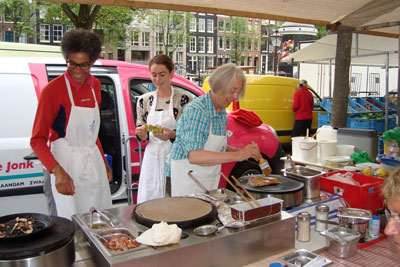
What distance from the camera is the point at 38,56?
390cm

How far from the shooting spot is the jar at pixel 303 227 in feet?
6.82

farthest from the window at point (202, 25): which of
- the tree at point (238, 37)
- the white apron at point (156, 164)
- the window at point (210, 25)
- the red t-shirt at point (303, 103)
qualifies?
the white apron at point (156, 164)

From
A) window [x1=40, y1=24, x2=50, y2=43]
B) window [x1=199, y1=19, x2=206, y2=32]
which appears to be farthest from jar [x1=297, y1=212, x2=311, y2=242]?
window [x1=199, y1=19, x2=206, y2=32]

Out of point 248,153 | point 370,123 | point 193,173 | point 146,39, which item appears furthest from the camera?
point 146,39

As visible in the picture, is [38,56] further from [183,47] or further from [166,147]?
[183,47]

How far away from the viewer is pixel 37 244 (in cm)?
142

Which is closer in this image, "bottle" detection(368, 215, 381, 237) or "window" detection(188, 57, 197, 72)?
"bottle" detection(368, 215, 381, 237)

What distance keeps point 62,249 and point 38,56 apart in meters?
2.99

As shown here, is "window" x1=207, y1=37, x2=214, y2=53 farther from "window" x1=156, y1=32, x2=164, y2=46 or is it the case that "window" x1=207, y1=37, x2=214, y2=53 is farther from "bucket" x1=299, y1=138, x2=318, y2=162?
"bucket" x1=299, y1=138, x2=318, y2=162

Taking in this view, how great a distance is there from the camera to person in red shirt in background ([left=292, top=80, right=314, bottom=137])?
8.75 metres

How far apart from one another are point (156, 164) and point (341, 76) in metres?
4.71

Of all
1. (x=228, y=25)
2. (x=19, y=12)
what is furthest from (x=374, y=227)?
(x=228, y=25)

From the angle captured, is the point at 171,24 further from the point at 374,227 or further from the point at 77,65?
the point at 374,227

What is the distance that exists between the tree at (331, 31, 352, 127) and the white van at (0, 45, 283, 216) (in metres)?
2.91
